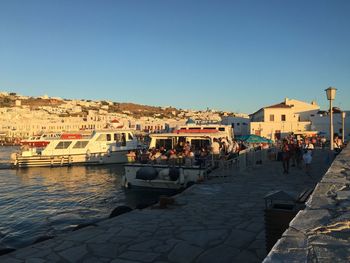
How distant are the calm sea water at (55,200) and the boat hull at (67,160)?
3.60 m

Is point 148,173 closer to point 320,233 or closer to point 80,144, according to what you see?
point 320,233

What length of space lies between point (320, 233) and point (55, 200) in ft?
50.3

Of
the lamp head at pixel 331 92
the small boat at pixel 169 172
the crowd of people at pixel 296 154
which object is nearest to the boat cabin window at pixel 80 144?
the small boat at pixel 169 172

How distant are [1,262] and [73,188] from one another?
47.4 ft

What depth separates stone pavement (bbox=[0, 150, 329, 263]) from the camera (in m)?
6.26

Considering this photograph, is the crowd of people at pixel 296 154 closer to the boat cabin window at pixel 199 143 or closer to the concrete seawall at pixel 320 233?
the boat cabin window at pixel 199 143

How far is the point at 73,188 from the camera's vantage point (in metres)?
20.5

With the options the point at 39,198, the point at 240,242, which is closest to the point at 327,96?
the point at 240,242

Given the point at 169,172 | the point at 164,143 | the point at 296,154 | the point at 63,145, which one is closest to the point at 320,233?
the point at 169,172

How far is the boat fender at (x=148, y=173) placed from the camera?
1639 cm

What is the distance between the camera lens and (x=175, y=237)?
23.8 ft

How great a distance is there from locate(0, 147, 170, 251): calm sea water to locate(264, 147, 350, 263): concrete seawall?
29.0 ft

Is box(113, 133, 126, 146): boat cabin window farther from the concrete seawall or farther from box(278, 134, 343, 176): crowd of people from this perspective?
the concrete seawall

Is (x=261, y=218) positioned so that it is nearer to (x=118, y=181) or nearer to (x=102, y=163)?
(x=118, y=181)
